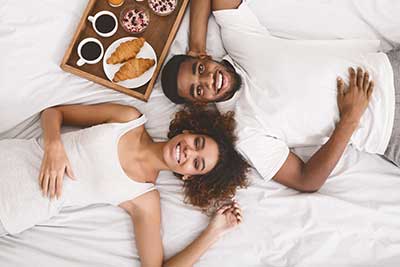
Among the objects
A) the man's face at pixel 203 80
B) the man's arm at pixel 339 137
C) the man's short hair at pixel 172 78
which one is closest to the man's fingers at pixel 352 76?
the man's arm at pixel 339 137

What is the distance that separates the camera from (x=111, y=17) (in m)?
1.58

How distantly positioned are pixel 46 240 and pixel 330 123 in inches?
35.5

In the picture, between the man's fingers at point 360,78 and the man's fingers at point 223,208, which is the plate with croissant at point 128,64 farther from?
the man's fingers at point 360,78

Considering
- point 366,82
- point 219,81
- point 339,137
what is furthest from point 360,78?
point 219,81

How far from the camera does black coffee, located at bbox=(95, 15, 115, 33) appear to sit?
61.6 inches

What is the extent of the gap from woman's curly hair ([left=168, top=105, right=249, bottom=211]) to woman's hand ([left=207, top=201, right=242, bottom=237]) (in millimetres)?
41

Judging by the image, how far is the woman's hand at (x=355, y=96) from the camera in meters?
1.44

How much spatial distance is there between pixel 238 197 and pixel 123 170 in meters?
0.35

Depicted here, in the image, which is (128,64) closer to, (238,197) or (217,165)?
(217,165)

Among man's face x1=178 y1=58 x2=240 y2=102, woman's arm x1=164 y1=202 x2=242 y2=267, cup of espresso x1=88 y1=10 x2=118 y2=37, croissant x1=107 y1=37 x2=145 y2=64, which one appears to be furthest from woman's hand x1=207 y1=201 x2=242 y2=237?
cup of espresso x1=88 y1=10 x2=118 y2=37

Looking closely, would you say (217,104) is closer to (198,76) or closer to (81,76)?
(198,76)

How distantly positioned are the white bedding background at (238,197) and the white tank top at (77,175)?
8 cm

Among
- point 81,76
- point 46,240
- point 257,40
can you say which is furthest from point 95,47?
point 46,240

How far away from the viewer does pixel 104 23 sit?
1568 millimetres
